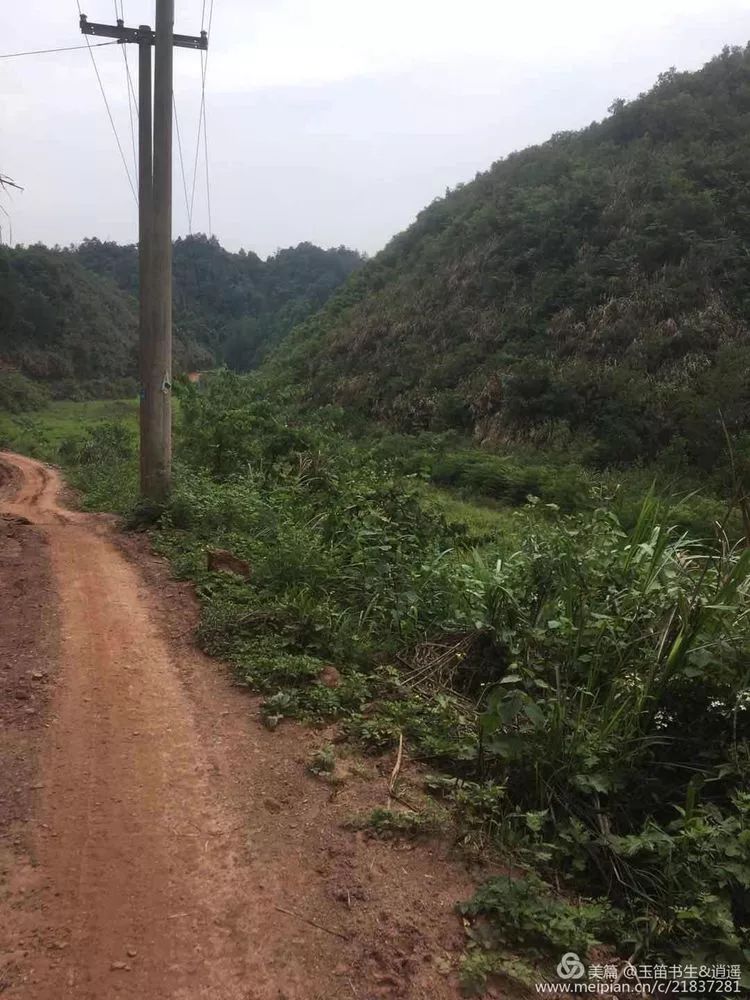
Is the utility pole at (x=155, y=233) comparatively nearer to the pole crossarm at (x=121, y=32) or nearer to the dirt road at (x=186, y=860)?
the pole crossarm at (x=121, y=32)

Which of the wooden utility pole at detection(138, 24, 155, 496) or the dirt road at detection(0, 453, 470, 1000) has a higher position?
the wooden utility pole at detection(138, 24, 155, 496)

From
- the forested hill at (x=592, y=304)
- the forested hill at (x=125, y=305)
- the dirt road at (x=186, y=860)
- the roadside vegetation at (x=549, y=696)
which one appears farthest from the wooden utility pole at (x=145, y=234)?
the forested hill at (x=125, y=305)

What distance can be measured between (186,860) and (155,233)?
8.29m

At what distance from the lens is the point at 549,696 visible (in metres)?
3.68

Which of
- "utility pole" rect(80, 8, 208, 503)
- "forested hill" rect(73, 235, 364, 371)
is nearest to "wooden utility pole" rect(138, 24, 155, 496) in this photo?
"utility pole" rect(80, 8, 208, 503)

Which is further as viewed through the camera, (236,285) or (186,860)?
(236,285)

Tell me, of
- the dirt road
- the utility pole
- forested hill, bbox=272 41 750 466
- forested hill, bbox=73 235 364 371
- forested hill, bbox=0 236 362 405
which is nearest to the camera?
the dirt road

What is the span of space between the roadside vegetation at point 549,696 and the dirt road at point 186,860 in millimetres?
207

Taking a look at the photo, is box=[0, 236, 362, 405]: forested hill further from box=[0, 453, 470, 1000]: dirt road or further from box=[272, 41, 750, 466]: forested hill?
box=[0, 453, 470, 1000]: dirt road

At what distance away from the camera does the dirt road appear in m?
2.29

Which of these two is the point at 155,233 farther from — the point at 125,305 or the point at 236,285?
the point at 236,285

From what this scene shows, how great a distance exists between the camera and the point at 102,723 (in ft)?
12.5

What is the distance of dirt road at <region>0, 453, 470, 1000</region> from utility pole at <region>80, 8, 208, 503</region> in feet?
17.1

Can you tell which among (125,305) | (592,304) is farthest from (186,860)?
(125,305)
